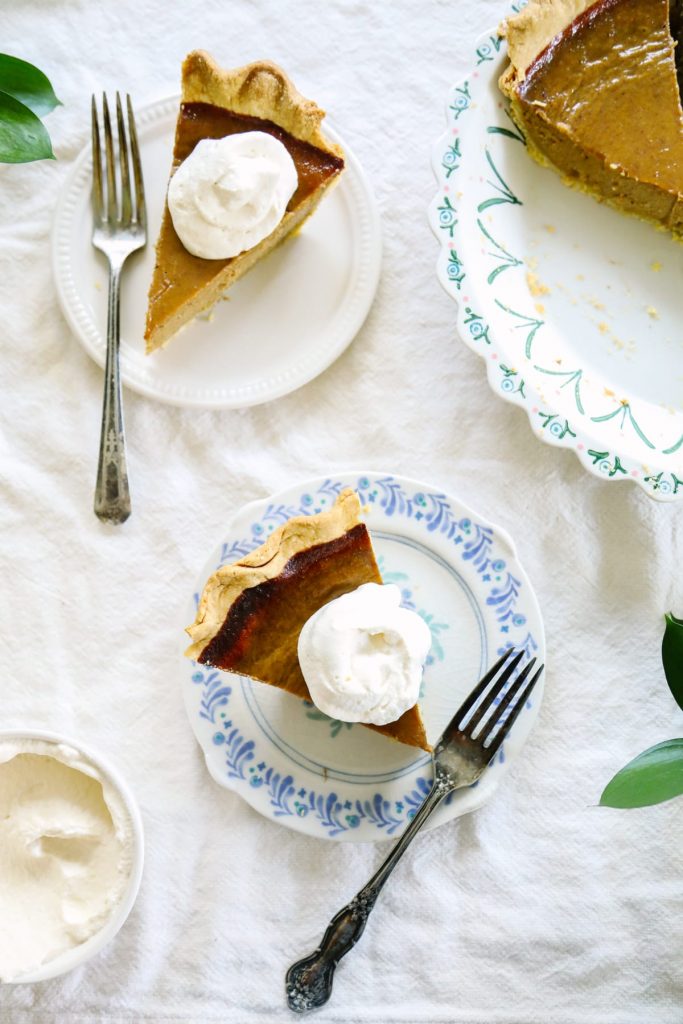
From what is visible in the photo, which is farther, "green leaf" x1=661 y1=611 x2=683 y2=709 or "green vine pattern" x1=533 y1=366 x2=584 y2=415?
"green vine pattern" x1=533 y1=366 x2=584 y2=415

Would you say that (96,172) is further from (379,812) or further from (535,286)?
Answer: (379,812)

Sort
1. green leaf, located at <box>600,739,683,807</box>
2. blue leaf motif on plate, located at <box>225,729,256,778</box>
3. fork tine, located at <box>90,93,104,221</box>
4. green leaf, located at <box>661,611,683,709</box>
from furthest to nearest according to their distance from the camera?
fork tine, located at <box>90,93,104,221</box>
blue leaf motif on plate, located at <box>225,729,256,778</box>
green leaf, located at <box>661,611,683,709</box>
green leaf, located at <box>600,739,683,807</box>

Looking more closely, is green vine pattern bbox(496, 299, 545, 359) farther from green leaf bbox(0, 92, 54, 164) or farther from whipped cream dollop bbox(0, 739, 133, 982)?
whipped cream dollop bbox(0, 739, 133, 982)

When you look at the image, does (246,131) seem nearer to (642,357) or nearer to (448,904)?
(642,357)

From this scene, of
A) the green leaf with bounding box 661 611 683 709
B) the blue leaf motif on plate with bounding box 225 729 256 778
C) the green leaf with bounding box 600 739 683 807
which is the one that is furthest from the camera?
the blue leaf motif on plate with bounding box 225 729 256 778

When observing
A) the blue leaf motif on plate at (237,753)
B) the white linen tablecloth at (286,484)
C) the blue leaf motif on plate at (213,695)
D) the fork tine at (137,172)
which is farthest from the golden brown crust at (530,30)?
the blue leaf motif on plate at (237,753)

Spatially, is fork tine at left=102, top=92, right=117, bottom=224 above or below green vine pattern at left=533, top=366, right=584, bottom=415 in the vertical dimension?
below

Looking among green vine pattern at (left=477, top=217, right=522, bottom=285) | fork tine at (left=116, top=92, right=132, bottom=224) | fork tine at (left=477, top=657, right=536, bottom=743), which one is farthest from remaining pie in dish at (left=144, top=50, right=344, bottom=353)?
fork tine at (left=477, top=657, right=536, bottom=743)

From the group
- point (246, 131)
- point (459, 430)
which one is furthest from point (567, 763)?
point (246, 131)
